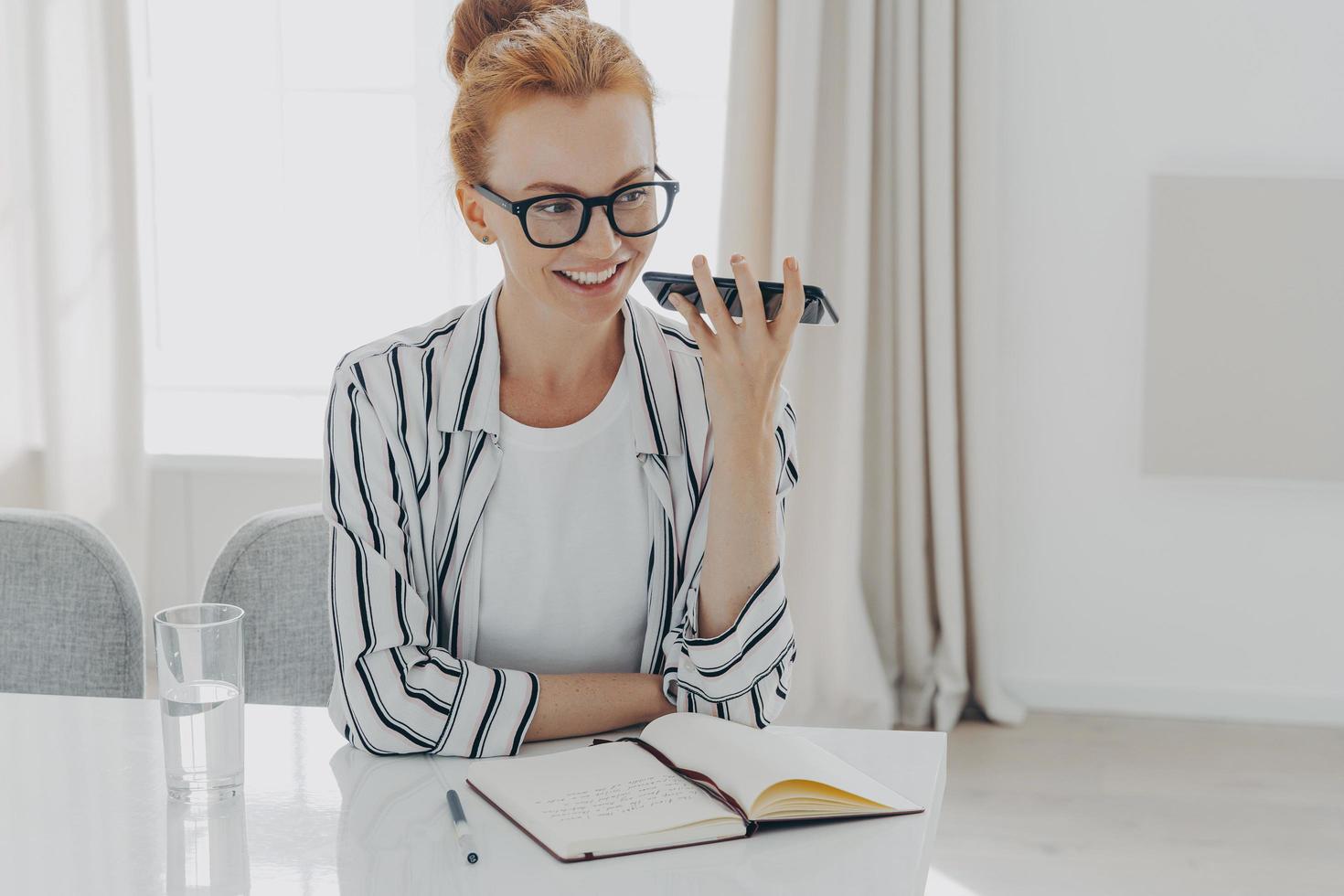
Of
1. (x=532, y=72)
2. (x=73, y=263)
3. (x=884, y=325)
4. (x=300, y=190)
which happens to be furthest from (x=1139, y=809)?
(x=73, y=263)

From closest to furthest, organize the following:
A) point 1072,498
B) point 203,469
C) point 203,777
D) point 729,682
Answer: point 203,777
point 729,682
point 1072,498
point 203,469

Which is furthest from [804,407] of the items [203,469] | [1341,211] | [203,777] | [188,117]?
[203,777]

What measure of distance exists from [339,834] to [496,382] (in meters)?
0.55

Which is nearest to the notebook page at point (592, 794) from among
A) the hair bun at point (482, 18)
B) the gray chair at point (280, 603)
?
the gray chair at point (280, 603)

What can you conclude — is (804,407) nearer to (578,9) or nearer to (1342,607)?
(1342,607)

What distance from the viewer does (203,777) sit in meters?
1.14

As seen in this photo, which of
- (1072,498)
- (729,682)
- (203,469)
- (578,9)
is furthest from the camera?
(203,469)

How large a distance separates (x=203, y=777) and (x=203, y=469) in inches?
96.6

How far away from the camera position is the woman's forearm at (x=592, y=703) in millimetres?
1310

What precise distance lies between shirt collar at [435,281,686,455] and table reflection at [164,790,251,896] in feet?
1.53

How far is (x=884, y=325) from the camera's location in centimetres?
313

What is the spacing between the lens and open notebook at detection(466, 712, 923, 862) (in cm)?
105

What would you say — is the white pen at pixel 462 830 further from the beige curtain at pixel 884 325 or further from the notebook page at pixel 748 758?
the beige curtain at pixel 884 325

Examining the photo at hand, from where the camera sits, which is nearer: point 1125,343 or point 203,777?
point 203,777
